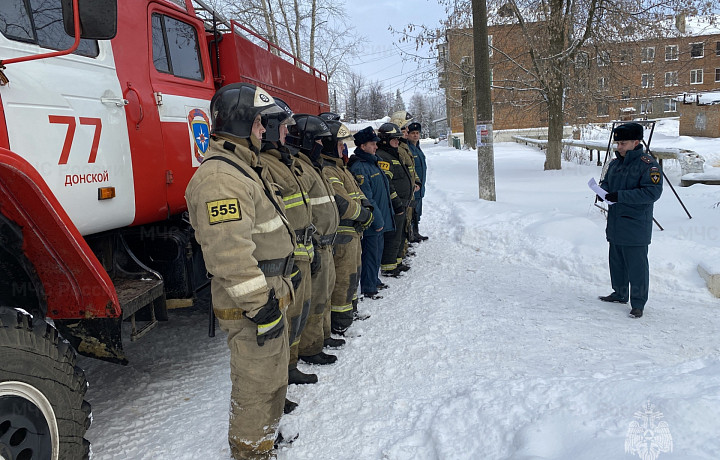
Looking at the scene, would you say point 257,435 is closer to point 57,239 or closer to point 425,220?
point 57,239

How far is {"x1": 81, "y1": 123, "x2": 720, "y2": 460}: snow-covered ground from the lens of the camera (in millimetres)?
2533

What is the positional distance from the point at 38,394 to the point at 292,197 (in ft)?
5.68

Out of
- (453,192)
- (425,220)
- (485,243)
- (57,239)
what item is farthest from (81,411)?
(453,192)

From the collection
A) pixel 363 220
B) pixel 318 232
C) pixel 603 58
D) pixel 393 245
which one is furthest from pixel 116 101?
pixel 603 58

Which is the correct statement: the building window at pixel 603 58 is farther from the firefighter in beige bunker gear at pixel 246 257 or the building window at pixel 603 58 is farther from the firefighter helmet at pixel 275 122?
the firefighter in beige bunker gear at pixel 246 257

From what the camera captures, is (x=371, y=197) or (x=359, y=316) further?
(x=371, y=197)

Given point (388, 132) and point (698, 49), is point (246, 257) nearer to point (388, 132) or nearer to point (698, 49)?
point (388, 132)

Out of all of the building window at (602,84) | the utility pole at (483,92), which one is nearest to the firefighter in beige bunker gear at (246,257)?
the utility pole at (483,92)

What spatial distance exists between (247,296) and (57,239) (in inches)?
36.2

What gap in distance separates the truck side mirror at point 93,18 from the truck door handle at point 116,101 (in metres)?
0.78

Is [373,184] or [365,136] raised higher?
[365,136]

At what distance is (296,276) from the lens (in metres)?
3.18

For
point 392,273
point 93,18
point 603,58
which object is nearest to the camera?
point 93,18

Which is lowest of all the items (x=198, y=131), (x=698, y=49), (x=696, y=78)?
(x=198, y=131)
